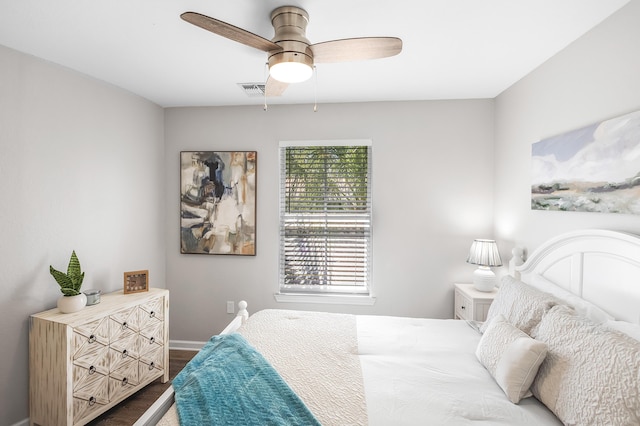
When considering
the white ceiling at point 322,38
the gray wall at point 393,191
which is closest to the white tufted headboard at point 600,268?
the gray wall at point 393,191

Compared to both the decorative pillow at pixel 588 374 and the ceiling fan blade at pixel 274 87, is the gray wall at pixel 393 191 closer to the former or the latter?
the ceiling fan blade at pixel 274 87

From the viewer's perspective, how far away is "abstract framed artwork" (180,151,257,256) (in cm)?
319

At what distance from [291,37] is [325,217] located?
1.87 m

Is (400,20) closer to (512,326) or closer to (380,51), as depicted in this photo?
(380,51)

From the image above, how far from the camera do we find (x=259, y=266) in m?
3.22

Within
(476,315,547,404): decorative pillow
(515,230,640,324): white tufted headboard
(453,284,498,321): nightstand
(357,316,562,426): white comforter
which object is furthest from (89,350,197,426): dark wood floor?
(515,230,640,324): white tufted headboard

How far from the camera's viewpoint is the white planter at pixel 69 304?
2088 millimetres

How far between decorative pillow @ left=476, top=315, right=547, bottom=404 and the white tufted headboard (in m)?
0.48

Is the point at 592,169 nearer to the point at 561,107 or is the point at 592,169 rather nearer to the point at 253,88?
the point at 561,107

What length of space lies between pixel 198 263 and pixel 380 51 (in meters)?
2.76

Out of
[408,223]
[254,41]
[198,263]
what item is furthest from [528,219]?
[198,263]

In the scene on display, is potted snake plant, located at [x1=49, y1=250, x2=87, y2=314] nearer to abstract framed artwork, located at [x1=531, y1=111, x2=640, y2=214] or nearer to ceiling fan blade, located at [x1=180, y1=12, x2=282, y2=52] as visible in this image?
ceiling fan blade, located at [x1=180, y1=12, x2=282, y2=52]

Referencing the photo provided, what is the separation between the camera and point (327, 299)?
312cm

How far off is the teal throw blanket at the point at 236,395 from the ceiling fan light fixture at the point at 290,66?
4.80 ft
